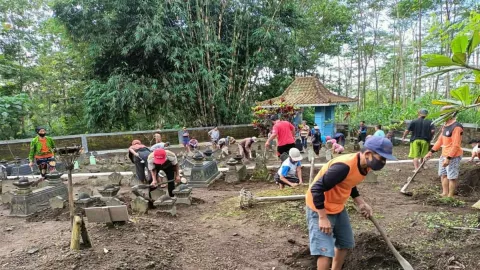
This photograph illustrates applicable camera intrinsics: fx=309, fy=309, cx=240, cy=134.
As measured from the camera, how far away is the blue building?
14297 mm

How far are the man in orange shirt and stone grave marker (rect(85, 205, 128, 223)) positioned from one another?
5092 millimetres

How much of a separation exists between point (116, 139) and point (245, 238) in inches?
420

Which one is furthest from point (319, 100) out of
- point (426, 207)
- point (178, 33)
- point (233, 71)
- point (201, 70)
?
point (426, 207)

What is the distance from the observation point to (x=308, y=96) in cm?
1484

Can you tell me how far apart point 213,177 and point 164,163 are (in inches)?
88.8

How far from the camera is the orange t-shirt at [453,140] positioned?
5023 millimetres

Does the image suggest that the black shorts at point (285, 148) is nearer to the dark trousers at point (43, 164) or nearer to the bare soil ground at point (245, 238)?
the bare soil ground at point (245, 238)

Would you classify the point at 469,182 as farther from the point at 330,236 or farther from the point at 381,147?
the point at 381,147

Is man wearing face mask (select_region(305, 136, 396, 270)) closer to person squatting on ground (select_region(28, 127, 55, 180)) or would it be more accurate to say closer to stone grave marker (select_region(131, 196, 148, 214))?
stone grave marker (select_region(131, 196, 148, 214))

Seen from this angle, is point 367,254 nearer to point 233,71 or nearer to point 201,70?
point 201,70

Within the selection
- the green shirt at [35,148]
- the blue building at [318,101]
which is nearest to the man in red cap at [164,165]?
the green shirt at [35,148]

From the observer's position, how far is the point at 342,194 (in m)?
2.58

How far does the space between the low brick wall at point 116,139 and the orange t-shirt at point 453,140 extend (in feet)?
34.9

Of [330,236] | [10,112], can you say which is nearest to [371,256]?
[330,236]
